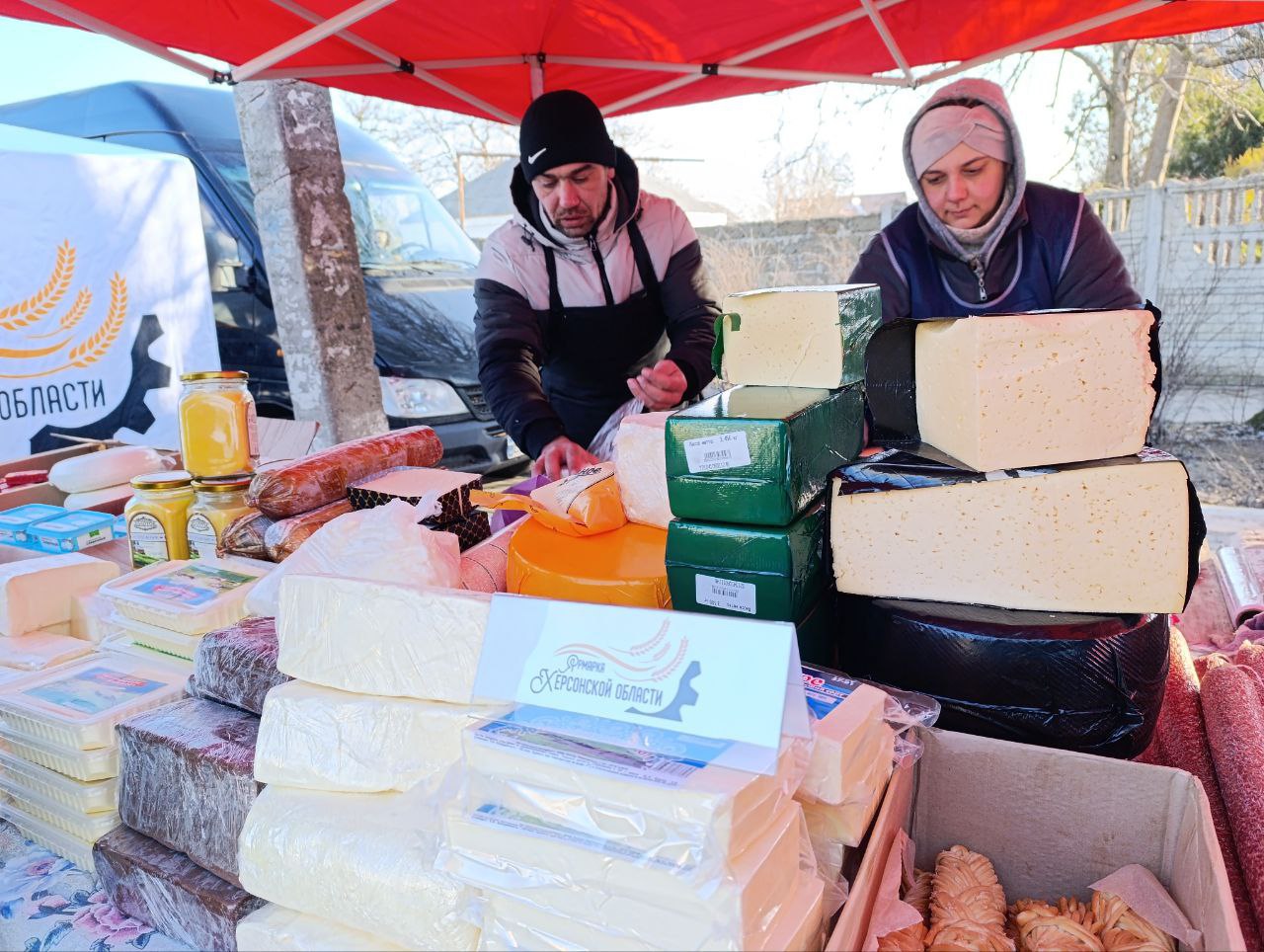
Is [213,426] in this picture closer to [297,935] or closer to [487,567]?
[487,567]

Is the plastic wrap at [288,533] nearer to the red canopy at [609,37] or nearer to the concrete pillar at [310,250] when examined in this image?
the red canopy at [609,37]

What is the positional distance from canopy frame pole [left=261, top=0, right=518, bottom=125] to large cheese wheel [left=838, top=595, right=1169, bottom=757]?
9.40 feet

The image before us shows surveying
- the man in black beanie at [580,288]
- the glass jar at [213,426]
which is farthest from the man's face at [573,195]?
the glass jar at [213,426]

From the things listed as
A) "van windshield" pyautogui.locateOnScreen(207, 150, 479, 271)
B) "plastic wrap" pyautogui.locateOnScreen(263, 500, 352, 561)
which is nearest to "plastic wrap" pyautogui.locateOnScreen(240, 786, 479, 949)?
"plastic wrap" pyautogui.locateOnScreen(263, 500, 352, 561)

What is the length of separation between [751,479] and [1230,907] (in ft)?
2.49

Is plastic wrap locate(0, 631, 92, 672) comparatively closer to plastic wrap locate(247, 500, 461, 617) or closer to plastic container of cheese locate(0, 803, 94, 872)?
plastic container of cheese locate(0, 803, 94, 872)

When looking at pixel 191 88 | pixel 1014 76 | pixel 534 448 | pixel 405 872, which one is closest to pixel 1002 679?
pixel 405 872

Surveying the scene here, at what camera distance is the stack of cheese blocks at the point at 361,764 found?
1.07 meters

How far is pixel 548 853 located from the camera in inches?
35.4

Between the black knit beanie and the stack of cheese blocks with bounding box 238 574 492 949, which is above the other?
the black knit beanie

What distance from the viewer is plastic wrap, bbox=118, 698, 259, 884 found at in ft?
4.42

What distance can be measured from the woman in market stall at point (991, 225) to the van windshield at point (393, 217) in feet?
17.0

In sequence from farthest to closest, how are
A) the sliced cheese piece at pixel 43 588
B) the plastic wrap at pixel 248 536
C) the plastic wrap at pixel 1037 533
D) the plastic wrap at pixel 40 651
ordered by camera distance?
the plastic wrap at pixel 248 536 → the sliced cheese piece at pixel 43 588 → the plastic wrap at pixel 40 651 → the plastic wrap at pixel 1037 533

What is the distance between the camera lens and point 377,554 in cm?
146
